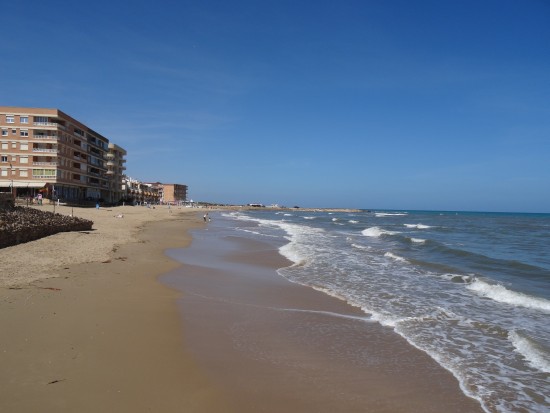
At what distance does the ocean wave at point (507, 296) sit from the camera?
1098cm

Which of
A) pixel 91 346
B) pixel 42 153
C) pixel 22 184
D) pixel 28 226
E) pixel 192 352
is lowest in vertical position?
pixel 192 352

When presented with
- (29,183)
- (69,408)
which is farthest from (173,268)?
(29,183)

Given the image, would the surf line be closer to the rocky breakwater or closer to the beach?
the beach

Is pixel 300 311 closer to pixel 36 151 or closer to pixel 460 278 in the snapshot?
pixel 460 278

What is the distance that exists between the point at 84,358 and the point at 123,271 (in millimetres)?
7438

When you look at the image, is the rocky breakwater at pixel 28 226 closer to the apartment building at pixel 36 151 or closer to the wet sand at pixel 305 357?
the wet sand at pixel 305 357

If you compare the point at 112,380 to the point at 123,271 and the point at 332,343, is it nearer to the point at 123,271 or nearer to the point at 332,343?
the point at 332,343

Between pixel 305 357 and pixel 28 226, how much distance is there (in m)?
14.3

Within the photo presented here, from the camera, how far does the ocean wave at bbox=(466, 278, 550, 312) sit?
36.0 feet

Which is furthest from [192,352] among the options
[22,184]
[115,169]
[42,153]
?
[115,169]

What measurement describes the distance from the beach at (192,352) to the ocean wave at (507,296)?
476 centimetres

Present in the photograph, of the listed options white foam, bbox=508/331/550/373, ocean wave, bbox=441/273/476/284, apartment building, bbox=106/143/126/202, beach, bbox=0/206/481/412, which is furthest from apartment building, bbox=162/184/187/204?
white foam, bbox=508/331/550/373

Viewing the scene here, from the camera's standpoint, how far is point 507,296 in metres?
11.9

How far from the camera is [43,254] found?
13.7 m
